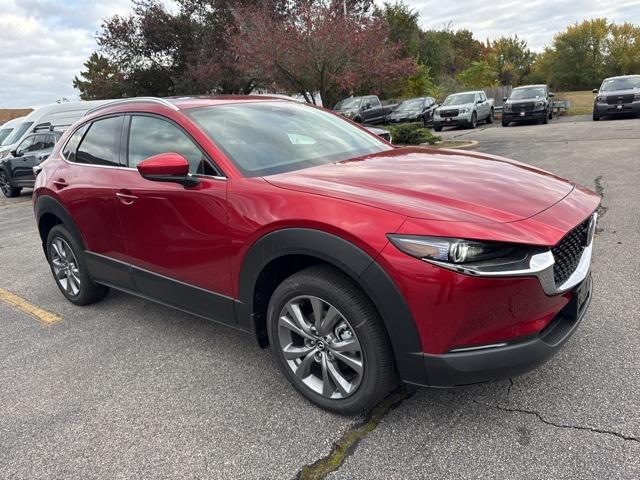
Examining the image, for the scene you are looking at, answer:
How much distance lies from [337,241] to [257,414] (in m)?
1.12

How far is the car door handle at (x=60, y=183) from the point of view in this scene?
4184 mm

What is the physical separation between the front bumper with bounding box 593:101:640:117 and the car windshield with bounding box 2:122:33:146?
20087 millimetres

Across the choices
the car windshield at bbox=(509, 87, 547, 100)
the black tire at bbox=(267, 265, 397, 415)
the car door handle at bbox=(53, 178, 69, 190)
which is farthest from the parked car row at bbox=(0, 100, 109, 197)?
the car windshield at bbox=(509, 87, 547, 100)

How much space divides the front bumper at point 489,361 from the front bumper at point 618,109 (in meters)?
20.0

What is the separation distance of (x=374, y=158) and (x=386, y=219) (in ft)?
3.76

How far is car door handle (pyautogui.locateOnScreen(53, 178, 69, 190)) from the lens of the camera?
13.7ft

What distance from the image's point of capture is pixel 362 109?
2281 cm

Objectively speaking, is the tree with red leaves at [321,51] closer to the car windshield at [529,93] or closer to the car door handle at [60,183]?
the car windshield at [529,93]

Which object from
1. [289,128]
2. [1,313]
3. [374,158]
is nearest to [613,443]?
[374,158]

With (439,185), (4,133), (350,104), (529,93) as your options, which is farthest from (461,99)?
(439,185)

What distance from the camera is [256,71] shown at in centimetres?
1453

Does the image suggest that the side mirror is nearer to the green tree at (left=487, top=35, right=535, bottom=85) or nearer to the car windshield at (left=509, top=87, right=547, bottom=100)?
the car windshield at (left=509, top=87, right=547, bottom=100)

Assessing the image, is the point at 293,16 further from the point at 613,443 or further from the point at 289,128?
the point at 613,443

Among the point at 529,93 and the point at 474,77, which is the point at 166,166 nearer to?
the point at 529,93
